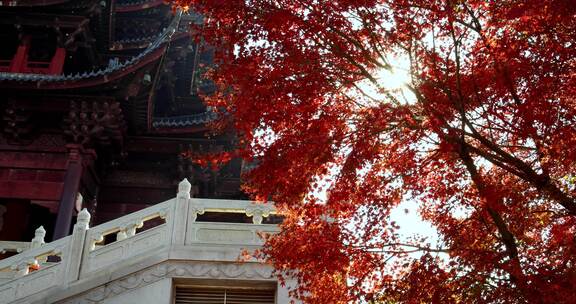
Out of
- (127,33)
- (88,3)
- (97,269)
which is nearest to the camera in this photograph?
(97,269)

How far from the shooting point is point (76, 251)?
9633 mm

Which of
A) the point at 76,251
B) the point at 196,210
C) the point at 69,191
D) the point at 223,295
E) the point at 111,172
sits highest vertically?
the point at 111,172

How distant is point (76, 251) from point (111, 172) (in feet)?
20.4

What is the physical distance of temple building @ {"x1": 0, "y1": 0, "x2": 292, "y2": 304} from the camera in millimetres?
9398

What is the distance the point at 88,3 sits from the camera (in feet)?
49.3

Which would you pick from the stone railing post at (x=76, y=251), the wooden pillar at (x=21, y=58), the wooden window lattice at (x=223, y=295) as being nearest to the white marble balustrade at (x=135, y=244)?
the stone railing post at (x=76, y=251)

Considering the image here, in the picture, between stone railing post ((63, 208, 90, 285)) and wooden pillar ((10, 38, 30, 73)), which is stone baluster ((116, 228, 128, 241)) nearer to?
stone railing post ((63, 208, 90, 285))

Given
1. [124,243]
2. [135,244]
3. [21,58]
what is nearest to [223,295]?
[135,244]

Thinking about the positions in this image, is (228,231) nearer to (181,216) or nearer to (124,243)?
(181,216)

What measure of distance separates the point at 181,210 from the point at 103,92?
4.99 meters

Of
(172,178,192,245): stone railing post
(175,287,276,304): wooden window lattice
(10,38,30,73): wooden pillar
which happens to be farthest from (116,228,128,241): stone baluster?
(10,38,30,73): wooden pillar

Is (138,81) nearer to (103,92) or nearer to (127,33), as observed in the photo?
(103,92)

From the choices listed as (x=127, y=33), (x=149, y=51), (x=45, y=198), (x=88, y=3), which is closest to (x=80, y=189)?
(x=45, y=198)

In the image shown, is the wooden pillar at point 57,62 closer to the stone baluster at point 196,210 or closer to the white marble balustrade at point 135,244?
the white marble balustrade at point 135,244
